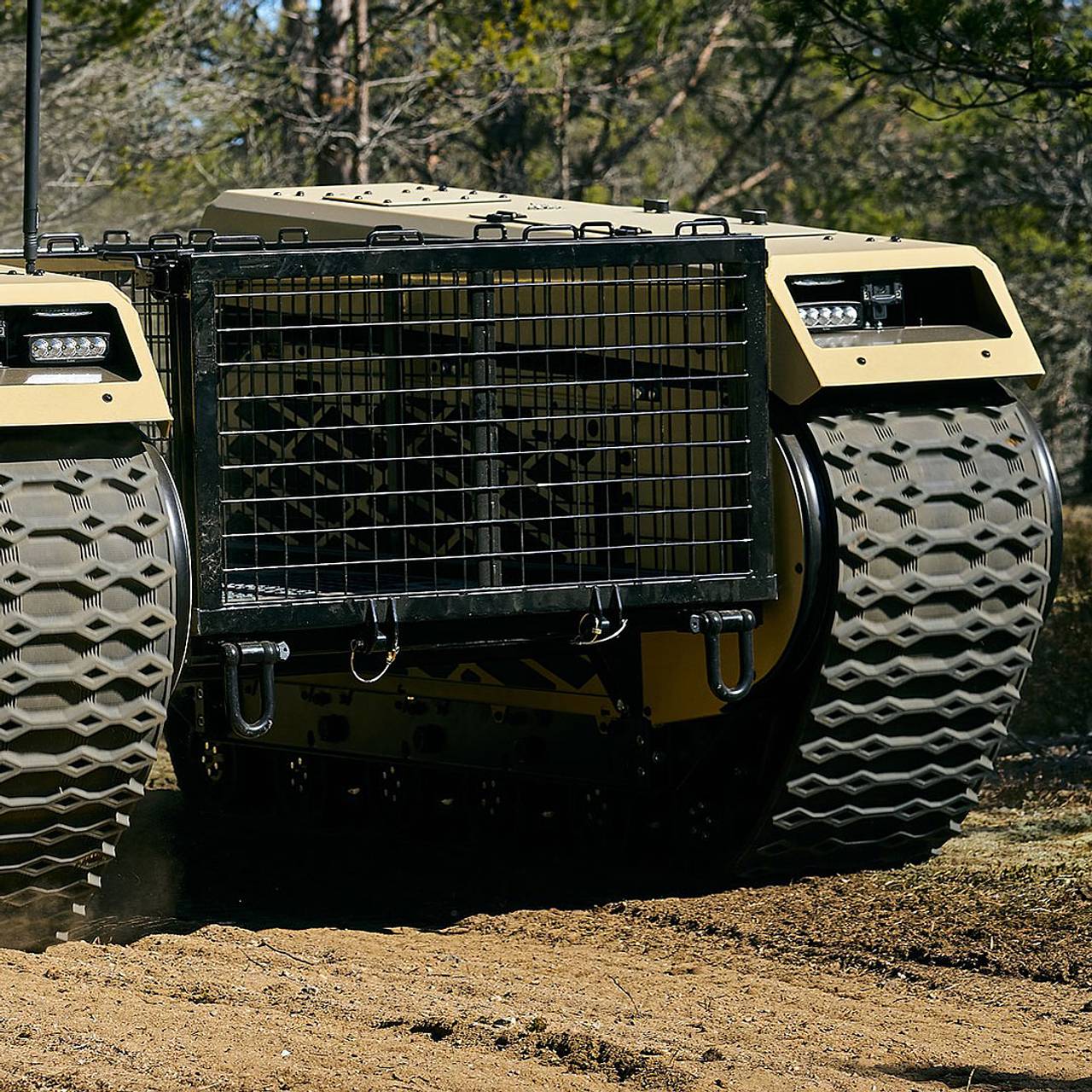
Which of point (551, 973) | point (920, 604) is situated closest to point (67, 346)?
point (551, 973)

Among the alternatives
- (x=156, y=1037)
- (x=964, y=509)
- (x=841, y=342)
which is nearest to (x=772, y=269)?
(x=841, y=342)

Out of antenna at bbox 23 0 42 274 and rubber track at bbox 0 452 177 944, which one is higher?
antenna at bbox 23 0 42 274

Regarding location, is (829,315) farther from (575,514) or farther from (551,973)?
(551,973)

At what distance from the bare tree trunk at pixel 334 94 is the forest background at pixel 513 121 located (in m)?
0.02

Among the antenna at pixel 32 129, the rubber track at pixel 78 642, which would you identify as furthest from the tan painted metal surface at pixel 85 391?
the antenna at pixel 32 129

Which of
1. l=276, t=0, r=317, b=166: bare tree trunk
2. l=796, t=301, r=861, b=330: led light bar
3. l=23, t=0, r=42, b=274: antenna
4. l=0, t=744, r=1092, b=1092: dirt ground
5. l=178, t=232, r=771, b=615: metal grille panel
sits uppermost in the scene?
l=276, t=0, r=317, b=166: bare tree trunk

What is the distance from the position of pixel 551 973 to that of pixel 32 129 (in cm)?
256

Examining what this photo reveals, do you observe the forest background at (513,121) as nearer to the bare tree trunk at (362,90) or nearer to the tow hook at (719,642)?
the bare tree trunk at (362,90)

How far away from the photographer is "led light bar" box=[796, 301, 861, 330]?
Answer: 5.47 metres

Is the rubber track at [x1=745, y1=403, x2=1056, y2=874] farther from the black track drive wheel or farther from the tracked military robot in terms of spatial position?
the black track drive wheel

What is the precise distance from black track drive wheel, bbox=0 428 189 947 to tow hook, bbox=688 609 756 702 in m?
1.37

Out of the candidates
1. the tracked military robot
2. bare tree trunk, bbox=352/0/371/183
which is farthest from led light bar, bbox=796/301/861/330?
bare tree trunk, bbox=352/0/371/183

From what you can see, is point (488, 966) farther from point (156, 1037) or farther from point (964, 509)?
point (964, 509)

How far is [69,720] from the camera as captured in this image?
15.5 feet
